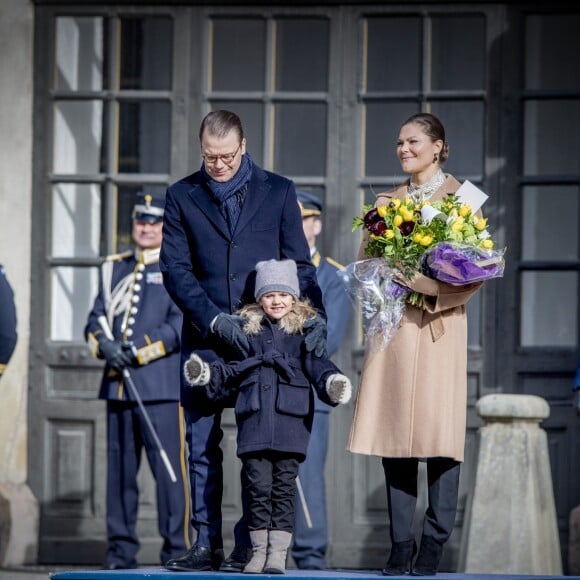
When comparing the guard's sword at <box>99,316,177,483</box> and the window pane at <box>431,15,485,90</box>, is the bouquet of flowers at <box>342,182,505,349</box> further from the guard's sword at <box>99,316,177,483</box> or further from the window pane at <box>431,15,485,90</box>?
the window pane at <box>431,15,485,90</box>

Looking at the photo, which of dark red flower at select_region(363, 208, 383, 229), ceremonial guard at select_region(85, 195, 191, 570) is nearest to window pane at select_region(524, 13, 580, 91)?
ceremonial guard at select_region(85, 195, 191, 570)

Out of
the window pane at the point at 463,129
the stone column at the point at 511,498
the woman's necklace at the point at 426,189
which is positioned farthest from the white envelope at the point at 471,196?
the window pane at the point at 463,129

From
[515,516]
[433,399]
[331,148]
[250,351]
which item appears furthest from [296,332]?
[331,148]

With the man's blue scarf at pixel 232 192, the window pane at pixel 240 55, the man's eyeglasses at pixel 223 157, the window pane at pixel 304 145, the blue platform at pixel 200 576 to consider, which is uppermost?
the window pane at pixel 240 55

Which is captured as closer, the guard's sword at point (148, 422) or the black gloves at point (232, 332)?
the black gloves at point (232, 332)

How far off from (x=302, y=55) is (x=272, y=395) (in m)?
4.06

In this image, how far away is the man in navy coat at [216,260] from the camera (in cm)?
691

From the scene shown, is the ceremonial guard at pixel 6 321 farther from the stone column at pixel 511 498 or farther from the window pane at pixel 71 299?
the stone column at pixel 511 498

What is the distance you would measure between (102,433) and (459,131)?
2.86 metres

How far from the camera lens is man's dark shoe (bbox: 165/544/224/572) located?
22.6 ft

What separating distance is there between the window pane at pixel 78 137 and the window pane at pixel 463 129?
6.89ft

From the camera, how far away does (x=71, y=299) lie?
10562 mm

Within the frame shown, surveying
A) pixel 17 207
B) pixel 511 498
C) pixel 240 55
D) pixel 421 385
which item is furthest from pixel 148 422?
pixel 421 385

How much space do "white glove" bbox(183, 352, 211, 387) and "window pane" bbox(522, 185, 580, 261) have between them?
4.02 metres
